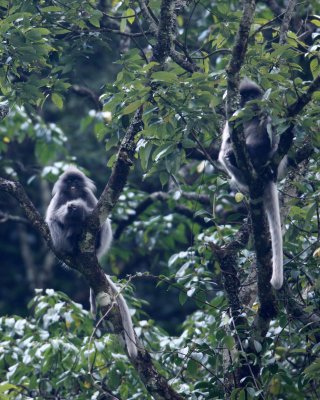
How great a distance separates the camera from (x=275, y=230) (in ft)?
13.8

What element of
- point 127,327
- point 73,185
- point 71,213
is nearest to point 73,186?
point 73,185

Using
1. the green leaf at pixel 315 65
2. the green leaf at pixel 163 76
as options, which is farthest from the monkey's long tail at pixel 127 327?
the green leaf at pixel 315 65

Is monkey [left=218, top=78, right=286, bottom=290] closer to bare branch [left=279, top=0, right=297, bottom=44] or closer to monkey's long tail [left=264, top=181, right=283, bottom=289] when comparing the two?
monkey's long tail [left=264, top=181, right=283, bottom=289]

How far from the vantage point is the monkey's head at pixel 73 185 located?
19.5 ft

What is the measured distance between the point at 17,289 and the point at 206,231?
507 cm

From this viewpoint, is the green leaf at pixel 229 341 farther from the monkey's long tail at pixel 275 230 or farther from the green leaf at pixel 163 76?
the green leaf at pixel 163 76

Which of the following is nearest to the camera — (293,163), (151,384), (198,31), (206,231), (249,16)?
(249,16)

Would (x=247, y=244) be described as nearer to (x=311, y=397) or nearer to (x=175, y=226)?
(x=311, y=397)

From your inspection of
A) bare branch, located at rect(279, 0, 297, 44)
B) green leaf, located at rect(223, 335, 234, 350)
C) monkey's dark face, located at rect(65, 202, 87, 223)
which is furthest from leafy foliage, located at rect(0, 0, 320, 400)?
monkey's dark face, located at rect(65, 202, 87, 223)

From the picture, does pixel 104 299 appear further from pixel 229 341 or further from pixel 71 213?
pixel 71 213

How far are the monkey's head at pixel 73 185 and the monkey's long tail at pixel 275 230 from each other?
1.98 m

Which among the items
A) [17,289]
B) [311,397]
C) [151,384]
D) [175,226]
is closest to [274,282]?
[311,397]

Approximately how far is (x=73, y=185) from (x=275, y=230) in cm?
219

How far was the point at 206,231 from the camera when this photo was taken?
5676mm
